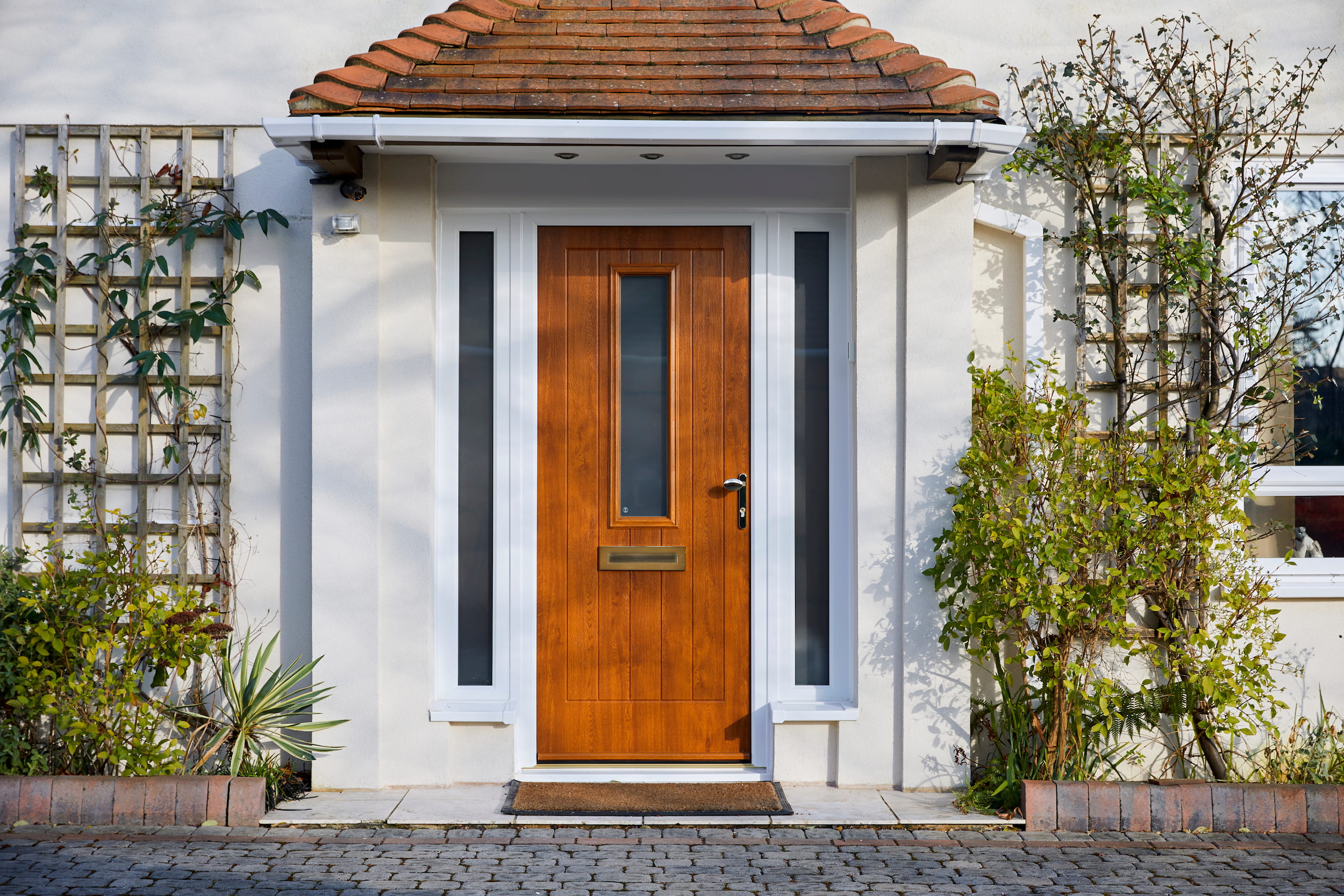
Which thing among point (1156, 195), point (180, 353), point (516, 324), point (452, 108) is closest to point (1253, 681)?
point (1156, 195)

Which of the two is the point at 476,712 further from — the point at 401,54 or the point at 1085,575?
the point at 401,54

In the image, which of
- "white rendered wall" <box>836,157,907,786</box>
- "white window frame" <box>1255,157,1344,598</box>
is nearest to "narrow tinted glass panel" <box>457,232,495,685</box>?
"white rendered wall" <box>836,157,907,786</box>

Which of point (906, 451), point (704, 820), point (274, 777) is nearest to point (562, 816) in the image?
point (704, 820)

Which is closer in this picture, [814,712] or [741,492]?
[814,712]

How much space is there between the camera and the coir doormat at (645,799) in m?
4.41

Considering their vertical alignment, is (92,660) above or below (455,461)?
below

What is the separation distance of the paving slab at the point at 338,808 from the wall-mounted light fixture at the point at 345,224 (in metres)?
2.56

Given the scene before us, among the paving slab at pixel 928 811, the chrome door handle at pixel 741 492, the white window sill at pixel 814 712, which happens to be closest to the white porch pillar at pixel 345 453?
the chrome door handle at pixel 741 492

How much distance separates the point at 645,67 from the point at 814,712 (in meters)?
3.06

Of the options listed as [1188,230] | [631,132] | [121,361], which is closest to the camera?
[631,132]

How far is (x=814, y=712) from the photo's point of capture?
4.77 meters

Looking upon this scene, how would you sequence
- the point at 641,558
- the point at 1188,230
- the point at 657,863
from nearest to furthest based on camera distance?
the point at 657,863
the point at 641,558
the point at 1188,230

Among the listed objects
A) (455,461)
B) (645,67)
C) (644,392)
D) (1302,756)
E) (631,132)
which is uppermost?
(645,67)

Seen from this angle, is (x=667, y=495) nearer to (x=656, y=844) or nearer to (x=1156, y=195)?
(x=656, y=844)
